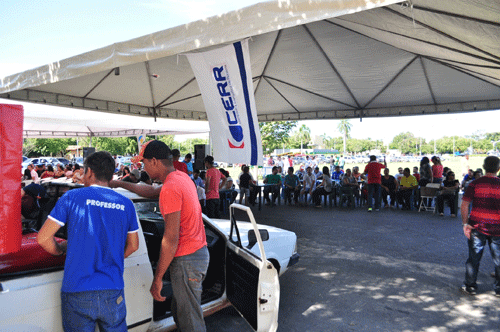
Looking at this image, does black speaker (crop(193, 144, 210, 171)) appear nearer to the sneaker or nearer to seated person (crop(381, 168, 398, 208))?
seated person (crop(381, 168, 398, 208))

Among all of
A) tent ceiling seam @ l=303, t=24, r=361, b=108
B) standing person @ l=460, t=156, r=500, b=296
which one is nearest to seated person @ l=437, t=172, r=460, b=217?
tent ceiling seam @ l=303, t=24, r=361, b=108

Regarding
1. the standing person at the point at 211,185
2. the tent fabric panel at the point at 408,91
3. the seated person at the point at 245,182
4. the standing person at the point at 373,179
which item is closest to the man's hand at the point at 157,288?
the standing person at the point at 211,185

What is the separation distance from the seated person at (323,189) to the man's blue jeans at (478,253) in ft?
23.8

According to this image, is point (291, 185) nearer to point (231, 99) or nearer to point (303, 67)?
point (303, 67)

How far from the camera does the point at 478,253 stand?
4.10 metres

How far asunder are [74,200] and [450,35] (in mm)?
4496

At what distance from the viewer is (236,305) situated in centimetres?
278

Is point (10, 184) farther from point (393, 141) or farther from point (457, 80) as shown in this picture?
point (393, 141)

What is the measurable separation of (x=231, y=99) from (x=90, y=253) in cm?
315

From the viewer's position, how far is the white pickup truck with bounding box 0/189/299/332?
189 cm

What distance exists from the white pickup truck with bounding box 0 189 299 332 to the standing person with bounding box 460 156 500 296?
2689mm

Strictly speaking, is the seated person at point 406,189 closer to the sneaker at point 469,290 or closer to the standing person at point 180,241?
the sneaker at point 469,290

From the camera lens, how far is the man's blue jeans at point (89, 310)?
6.04 ft

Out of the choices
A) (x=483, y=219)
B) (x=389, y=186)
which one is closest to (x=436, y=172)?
(x=389, y=186)
